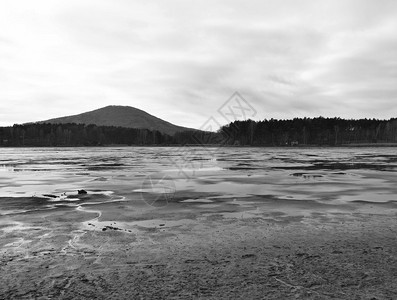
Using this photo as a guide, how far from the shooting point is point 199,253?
705 centimetres

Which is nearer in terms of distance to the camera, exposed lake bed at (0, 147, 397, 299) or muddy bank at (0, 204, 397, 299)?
muddy bank at (0, 204, 397, 299)

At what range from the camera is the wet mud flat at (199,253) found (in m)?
5.20

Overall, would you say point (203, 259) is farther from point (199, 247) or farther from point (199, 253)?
point (199, 247)

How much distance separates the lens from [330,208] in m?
12.1

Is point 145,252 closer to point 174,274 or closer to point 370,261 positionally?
point 174,274

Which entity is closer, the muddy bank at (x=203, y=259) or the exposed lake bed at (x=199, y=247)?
the muddy bank at (x=203, y=259)

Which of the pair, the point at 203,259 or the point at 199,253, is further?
the point at 199,253

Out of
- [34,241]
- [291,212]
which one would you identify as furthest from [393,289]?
[34,241]

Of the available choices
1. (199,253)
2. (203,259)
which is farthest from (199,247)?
(203,259)

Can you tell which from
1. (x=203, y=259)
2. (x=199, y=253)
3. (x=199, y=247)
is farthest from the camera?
(x=199, y=247)

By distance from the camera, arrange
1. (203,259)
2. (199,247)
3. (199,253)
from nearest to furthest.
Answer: (203,259)
(199,253)
(199,247)

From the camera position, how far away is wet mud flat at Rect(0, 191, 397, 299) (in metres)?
5.20

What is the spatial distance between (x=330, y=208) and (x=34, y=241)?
9271mm

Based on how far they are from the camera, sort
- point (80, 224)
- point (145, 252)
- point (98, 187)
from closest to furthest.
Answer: point (145, 252)
point (80, 224)
point (98, 187)
